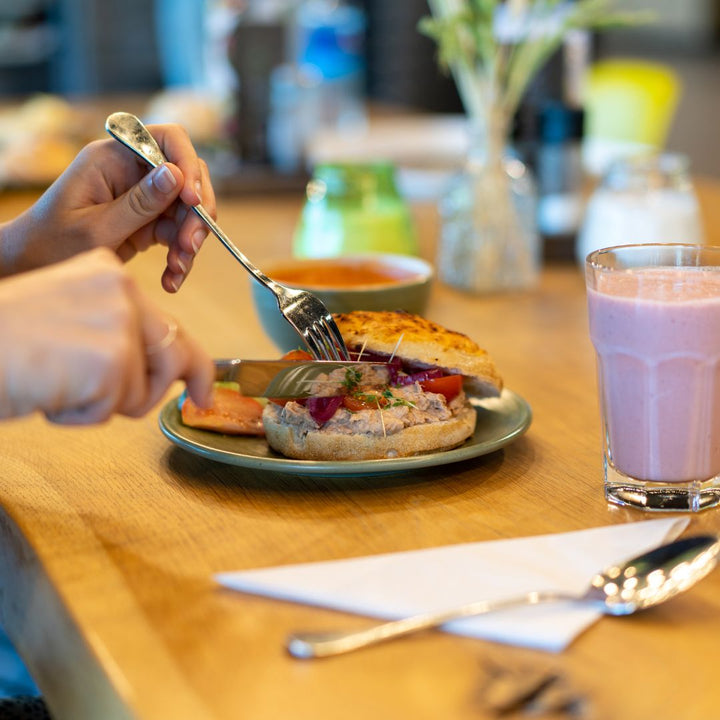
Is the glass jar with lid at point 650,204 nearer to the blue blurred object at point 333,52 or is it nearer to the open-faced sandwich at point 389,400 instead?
the open-faced sandwich at point 389,400

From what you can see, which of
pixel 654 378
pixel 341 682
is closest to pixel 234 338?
→ pixel 654 378

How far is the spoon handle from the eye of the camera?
666 mm

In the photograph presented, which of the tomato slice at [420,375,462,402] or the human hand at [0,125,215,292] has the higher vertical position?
the human hand at [0,125,215,292]

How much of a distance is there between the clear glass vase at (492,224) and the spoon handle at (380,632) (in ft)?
3.65

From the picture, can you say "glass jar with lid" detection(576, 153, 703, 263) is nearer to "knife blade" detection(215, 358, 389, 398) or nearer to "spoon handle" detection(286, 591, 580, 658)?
"knife blade" detection(215, 358, 389, 398)

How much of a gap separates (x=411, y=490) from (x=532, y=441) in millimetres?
192

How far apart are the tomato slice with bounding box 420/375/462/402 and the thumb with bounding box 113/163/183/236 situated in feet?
1.18

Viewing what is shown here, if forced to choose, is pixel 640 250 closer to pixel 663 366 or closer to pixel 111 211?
pixel 663 366

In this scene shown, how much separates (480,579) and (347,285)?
663mm

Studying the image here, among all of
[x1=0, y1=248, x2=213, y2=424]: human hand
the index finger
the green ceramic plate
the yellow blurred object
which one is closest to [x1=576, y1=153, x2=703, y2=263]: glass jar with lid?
the green ceramic plate

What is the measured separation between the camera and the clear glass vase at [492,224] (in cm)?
178

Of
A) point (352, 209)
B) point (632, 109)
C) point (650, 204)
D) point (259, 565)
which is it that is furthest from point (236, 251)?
point (632, 109)

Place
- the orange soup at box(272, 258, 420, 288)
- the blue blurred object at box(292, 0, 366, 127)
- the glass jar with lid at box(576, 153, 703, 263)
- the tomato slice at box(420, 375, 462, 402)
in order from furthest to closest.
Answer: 1. the blue blurred object at box(292, 0, 366, 127)
2. the glass jar with lid at box(576, 153, 703, 263)
3. the orange soup at box(272, 258, 420, 288)
4. the tomato slice at box(420, 375, 462, 402)

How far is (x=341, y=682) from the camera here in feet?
2.10
